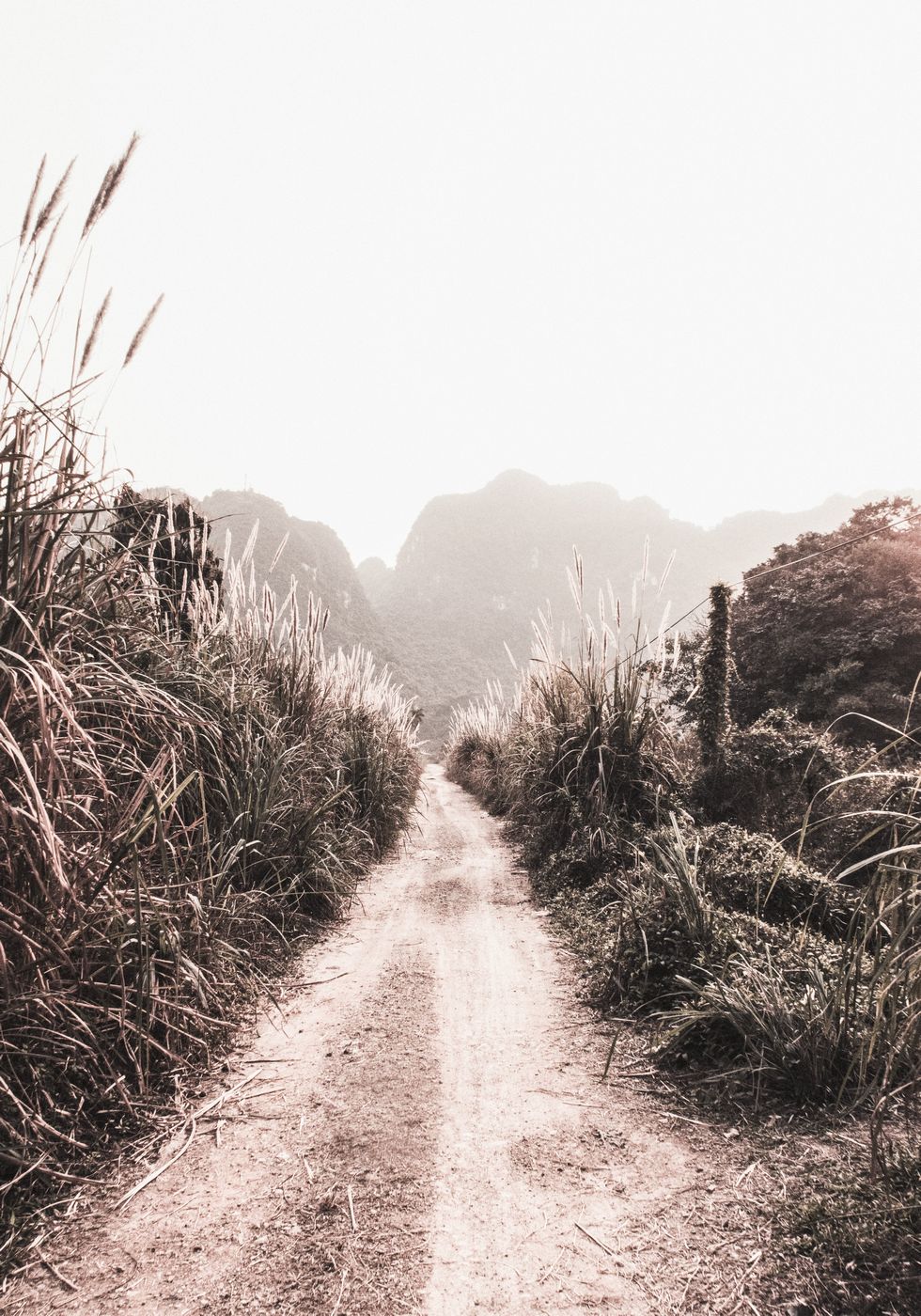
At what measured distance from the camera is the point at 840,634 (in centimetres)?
1554

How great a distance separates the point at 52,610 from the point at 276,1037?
7.11 feet

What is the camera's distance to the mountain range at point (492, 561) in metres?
86.8

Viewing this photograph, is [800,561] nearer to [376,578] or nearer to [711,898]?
[711,898]

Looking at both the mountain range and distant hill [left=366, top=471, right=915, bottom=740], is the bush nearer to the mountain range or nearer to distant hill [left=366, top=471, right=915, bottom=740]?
the mountain range

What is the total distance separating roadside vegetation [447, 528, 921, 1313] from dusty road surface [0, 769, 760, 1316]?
0.32 meters

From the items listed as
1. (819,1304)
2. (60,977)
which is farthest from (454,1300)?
(60,977)

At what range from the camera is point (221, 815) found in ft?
11.4

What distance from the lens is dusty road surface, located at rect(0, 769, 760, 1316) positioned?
1.51m

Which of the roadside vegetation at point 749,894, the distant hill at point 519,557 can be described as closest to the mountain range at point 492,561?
the distant hill at point 519,557

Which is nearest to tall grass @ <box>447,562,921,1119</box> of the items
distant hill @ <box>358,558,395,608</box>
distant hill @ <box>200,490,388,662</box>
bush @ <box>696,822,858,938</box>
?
bush @ <box>696,822,858,938</box>

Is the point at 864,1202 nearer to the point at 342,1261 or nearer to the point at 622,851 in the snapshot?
the point at 342,1261

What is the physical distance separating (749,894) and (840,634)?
14615 millimetres

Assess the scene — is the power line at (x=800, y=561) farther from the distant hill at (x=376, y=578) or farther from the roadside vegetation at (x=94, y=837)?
the distant hill at (x=376, y=578)

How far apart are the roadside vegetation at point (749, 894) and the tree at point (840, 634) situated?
301 cm
